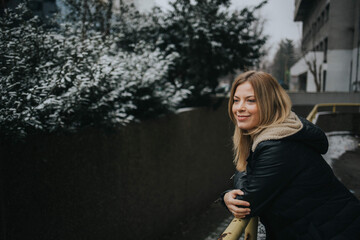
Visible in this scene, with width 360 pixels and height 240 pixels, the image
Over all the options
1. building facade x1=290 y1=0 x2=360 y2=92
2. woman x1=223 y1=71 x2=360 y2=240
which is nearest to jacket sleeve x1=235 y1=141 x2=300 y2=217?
woman x1=223 y1=71 x2=360 y2=240

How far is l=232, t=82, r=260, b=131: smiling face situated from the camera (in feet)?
6.08

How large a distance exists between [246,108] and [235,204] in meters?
0.60

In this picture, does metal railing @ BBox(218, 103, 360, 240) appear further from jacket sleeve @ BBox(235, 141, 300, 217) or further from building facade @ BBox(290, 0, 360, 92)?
building facade @ BBox(290, 0, 360, 92)

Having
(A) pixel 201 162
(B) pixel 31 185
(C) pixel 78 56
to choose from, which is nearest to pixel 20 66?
(C) pixel 78 56

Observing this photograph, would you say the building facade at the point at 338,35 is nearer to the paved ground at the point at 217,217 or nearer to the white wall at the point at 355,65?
the white wall at the point at 355,65

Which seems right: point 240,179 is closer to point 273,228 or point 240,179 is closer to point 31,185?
point 273,228

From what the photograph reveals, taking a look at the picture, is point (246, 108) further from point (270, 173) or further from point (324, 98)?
point (324, 98)

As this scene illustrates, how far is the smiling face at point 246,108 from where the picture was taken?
1853 mm

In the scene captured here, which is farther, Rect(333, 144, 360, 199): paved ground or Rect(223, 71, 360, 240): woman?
Rect(333, 144, 360, 199): paved ground

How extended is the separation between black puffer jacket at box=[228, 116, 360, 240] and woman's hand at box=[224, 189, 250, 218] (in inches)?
1.5

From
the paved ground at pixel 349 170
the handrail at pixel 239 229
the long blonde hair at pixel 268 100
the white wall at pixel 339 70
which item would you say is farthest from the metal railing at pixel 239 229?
the white wall at pixel 339 70

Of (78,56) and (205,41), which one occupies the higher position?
(205,41)

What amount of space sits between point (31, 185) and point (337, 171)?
5418 millimetres

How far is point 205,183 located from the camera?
1016 cm
